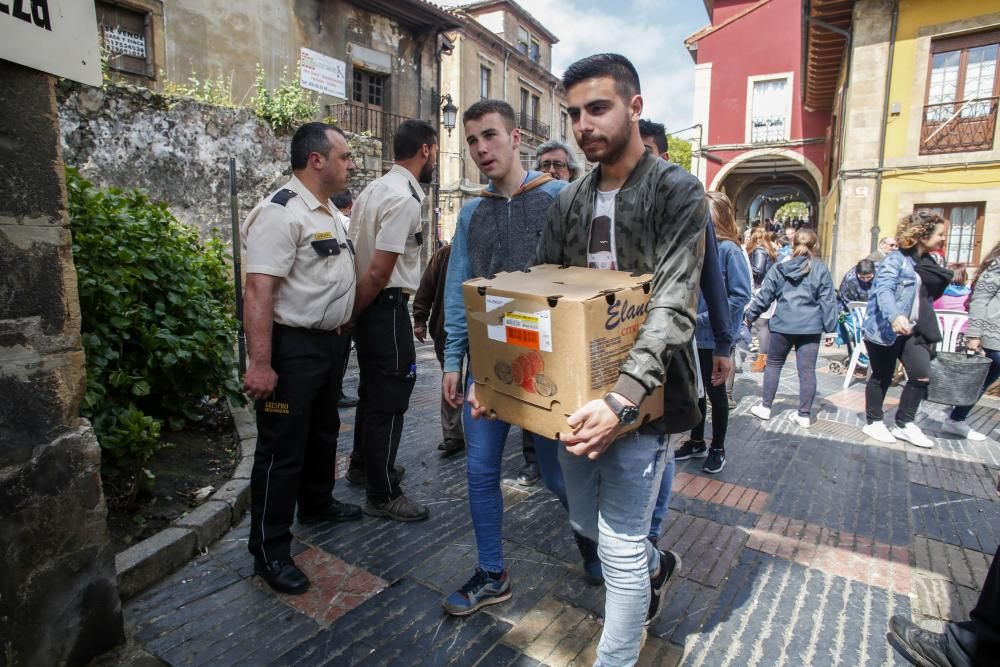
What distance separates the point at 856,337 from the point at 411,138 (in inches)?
262

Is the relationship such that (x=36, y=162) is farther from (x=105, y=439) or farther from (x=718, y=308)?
(x=718, y=308)

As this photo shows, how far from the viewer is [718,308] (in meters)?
2.37

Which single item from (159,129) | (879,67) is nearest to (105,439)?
(159,129)

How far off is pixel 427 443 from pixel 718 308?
3.05m

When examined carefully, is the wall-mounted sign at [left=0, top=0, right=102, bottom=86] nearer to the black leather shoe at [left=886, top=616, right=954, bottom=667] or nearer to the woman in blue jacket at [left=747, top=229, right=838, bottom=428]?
the black leather shoe at [left=886, top=616, right=954, bottom=667]

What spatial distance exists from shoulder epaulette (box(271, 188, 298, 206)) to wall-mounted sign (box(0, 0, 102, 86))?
81 centimetres

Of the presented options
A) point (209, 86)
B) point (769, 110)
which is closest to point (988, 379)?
point (209, 86)

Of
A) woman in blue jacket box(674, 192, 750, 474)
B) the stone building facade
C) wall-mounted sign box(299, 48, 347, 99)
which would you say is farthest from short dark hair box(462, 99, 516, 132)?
the stone building facade

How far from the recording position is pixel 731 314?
424cm

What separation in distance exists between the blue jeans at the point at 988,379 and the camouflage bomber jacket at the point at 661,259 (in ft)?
14.4

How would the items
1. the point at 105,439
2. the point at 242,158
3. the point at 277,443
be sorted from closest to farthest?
the point at 277,443
the point at 105,439
the point at 242,158

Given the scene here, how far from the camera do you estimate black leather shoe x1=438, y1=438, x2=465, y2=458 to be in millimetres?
4547

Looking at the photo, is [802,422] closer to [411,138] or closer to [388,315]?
[388,315]

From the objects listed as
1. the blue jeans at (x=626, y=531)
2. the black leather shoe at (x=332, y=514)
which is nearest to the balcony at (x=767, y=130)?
the black leather shoe at (x=332, y=514)
